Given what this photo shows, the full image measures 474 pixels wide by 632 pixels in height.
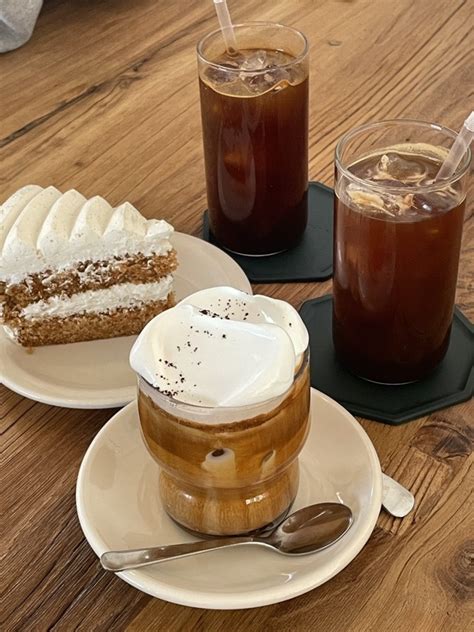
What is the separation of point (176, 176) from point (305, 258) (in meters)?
0.29

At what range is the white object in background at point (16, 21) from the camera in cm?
174

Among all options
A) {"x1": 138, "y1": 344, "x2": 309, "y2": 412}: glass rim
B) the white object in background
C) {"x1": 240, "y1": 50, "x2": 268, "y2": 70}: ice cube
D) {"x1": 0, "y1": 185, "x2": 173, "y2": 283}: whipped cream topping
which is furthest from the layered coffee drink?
the white object in background

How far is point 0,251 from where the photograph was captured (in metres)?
1.14

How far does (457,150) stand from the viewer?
94 centimetres

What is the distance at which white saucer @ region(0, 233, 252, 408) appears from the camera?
1045 millimetres

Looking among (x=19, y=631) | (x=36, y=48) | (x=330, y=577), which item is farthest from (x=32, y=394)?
(x=36, y=48)

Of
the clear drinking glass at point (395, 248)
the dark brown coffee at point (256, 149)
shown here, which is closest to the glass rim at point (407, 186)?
the clear drinking glass at point (395, 248)

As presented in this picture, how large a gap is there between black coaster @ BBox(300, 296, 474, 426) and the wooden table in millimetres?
18

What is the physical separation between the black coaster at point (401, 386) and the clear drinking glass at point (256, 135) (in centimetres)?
21

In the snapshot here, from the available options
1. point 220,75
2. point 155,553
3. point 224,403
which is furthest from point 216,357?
point 220,75

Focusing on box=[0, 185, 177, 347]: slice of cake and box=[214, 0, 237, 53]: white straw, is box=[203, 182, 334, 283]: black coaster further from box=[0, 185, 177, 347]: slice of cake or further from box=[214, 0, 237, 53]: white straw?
box=[214, 0, 237, 53]: white straw

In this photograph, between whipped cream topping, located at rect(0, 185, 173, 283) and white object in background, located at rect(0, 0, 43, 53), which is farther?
white object in background, located at rect(0, 0, 43, 53)

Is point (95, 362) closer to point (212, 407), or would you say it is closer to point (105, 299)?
point (105, 299)

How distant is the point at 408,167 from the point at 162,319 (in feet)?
1.25
